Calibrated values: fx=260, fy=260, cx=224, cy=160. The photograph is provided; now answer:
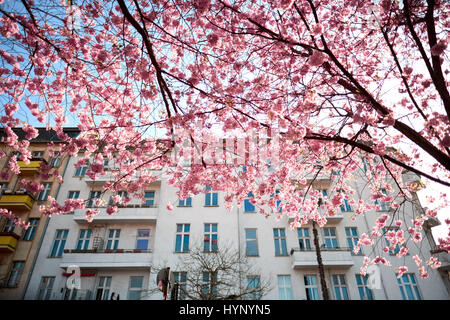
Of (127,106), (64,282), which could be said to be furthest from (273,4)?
(64,282)

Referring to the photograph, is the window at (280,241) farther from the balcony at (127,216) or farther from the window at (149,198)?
the window at (149,198)

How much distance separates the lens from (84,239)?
51.5ft

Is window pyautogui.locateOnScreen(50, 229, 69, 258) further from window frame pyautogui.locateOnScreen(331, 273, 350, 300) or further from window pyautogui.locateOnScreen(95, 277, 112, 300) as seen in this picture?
window frame pyautogui.locateOnScreen(331, 273, 350, 300)

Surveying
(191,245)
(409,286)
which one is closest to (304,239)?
(409,286)

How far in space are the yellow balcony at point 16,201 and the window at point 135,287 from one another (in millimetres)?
8505

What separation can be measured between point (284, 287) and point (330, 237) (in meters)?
4.06

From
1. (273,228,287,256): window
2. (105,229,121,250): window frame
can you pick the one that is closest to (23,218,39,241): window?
(105,229,121,250): window frame

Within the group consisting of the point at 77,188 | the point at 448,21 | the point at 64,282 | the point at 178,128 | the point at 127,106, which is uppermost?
the point at 77,188

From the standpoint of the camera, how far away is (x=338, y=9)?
19.4ft

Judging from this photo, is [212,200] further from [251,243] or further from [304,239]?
[304,239]

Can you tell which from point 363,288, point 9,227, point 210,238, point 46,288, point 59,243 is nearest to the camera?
point 363,288

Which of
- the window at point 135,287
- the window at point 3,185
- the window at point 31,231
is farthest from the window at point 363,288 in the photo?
the window at point 3,185
